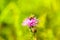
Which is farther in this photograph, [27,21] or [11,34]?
[11,34]

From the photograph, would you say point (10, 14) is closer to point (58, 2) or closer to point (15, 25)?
point (15, 25)

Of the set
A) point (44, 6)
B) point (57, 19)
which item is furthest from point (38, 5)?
point (57, 19)

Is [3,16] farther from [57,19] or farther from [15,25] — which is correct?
[57,19]

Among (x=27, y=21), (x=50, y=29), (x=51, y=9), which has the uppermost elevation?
(x=51, y=9)

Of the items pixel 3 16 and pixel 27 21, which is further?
pixel 3 16

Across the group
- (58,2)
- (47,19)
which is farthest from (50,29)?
(58,2)

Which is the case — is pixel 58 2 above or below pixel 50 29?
above
